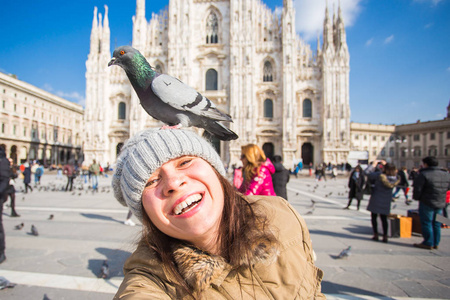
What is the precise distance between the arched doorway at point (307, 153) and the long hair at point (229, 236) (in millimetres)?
24641

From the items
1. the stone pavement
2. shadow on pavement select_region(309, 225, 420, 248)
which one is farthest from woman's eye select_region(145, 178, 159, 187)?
shadow on pavement select_region(309, 225, 420, 248)

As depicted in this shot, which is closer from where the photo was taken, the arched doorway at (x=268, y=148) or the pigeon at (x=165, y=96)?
the pigeon at (x=165, y=96)

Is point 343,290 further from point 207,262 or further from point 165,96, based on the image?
point 165,96

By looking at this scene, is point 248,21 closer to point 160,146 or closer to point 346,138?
point 346,138

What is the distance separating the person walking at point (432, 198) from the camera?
151 inches

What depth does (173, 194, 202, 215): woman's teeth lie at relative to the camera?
939 millimetres

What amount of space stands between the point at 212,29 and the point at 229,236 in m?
27.5

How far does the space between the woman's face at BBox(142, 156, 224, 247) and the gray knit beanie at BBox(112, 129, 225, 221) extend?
3 cm

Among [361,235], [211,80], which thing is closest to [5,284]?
[361,235]

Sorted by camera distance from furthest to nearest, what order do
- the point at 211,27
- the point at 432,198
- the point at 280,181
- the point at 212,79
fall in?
the point at 211,27 < the point at 212,79 < the point at 280,181 < the point at 432,198

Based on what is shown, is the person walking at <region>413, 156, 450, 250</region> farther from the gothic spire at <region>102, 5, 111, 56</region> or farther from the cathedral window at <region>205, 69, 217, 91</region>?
the gothic spire at <region>102, 5, 111, 56</region>

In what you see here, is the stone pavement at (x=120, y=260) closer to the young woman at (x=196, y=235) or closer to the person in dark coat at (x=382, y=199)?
the person in dark coat at (x=382, y=199)

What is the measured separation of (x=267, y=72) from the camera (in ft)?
81.7

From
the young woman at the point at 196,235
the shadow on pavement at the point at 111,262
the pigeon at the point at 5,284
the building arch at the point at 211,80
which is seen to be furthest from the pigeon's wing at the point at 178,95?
the building arch at the point at 211,80
